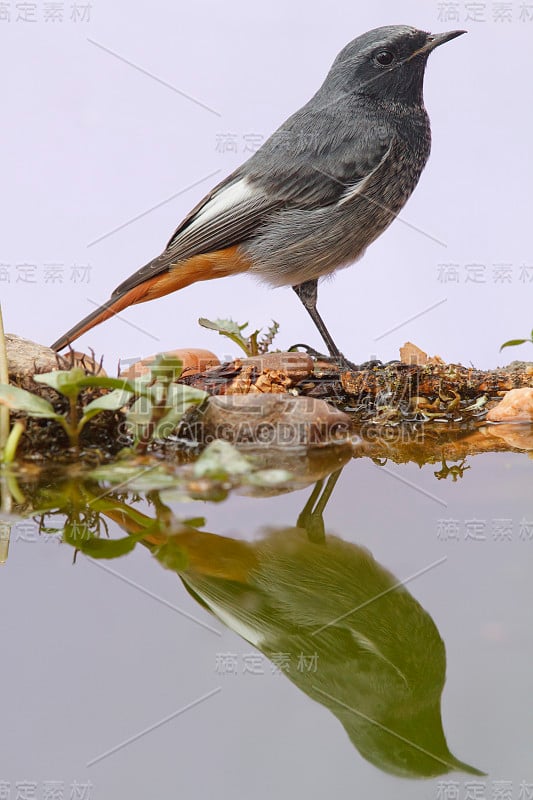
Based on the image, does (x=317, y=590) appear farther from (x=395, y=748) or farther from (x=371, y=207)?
(x=371, y=207)

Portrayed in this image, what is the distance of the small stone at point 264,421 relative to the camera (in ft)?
7.66

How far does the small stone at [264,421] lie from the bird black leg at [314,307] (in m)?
0.84

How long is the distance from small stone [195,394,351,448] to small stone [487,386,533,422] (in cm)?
69

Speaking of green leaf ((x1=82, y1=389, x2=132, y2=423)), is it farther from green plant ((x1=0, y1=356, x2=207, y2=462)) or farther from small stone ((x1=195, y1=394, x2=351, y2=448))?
small stone ((x1=195, y1=394, x2=351, y2=448))

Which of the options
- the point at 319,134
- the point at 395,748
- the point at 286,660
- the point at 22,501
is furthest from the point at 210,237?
the point at 395,748

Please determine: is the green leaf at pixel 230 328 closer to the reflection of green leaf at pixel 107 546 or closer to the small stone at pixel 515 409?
the small stone at pixel 515 409

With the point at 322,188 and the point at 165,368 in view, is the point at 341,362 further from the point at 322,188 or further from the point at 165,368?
the point at 165,368

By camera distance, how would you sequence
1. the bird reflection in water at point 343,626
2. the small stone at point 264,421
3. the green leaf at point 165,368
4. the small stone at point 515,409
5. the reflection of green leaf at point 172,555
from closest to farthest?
the bird reflection in water at point 343,626 < the reflection of green leaf at point 172,555 < the green leaf at point 165,368 < the small stone at point 264,421 < the small stone at point 515,409

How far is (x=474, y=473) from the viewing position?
85.4 inches

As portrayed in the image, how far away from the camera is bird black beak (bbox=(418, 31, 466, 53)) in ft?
10.1

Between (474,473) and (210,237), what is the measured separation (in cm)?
135

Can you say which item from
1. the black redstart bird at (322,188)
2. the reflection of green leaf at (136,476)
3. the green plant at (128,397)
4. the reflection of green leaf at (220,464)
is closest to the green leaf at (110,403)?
the green plant at (128,397)

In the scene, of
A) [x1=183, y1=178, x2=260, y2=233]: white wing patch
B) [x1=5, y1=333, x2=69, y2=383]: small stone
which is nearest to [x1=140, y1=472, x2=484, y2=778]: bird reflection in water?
[x1=5, y1=333, x2=69, y2=383]: small stone

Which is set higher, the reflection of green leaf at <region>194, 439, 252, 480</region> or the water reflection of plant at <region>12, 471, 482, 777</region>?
the reflection of green leaf at <region>194, 439, 252, 480</region>
